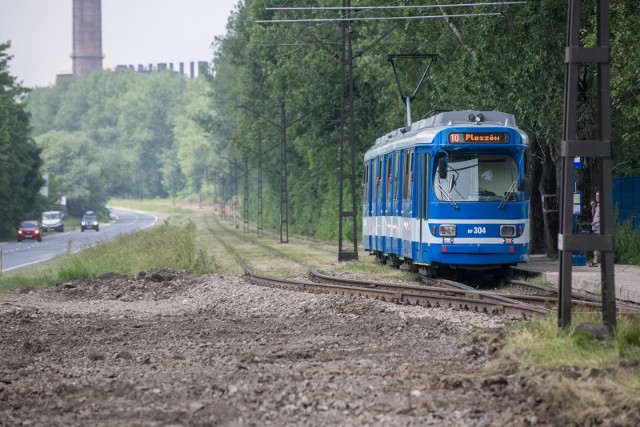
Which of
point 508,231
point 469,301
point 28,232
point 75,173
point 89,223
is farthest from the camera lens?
point 75,173

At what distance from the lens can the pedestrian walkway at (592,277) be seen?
68.4ft

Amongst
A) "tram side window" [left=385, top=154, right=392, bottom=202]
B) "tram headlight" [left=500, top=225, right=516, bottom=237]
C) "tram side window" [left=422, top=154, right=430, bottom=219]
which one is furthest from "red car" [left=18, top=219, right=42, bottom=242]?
"tram headlight" [left=500, top=225, right=516, bottom=237]

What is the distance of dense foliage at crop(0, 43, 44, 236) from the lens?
88438 mm

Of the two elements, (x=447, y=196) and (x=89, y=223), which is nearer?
(x=447, y=196)

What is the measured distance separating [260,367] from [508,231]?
13.3 metres

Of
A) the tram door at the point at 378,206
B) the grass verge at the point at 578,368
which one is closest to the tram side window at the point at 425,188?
the tram door at the point at 378,206

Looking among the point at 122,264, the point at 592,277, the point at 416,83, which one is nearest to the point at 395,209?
the point at 592,277

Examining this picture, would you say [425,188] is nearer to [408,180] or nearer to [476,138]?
[476,138]

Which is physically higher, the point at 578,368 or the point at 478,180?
the point at 478,180

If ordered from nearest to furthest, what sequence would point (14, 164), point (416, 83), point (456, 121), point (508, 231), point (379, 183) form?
1. point (508, 231)
2. point (456, 121)
3. point (379, 183)
4. point (416, 83)
5. point (14, 164)

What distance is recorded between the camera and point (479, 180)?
81.8ft

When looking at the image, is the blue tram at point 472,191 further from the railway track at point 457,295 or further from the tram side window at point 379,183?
the tram side window at point 379,183

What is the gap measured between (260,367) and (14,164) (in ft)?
269

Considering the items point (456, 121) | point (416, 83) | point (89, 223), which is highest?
point (416, 83)
